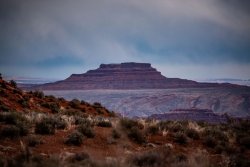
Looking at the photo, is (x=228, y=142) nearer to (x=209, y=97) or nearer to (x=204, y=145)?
(x=204, y=145)

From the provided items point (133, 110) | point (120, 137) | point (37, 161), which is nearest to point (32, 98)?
point (120, 137)

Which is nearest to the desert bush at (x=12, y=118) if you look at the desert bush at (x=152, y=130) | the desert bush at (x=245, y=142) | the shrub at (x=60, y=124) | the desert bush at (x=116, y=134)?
the shrub at (x=60, y=124)

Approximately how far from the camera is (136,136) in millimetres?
17203

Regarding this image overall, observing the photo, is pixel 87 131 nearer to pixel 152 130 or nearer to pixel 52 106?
pixel 152 130

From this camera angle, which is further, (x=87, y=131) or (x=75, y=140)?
(x=87, y=131)

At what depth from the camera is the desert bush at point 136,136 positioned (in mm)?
16938

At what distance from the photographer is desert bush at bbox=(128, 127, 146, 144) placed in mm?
16938

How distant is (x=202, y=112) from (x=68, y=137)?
10497 centimetres

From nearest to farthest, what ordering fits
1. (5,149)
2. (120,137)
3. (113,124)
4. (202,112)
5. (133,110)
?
(5,149)
(120,137)
(113,124)
(202,112)
(133,110)

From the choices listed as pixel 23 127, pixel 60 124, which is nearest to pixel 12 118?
pixel 23 127

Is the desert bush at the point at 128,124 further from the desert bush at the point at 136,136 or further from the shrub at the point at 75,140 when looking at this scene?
the shrub at the point at 75,140

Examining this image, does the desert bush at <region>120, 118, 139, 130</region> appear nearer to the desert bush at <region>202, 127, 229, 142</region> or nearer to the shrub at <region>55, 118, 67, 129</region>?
the shrub at <region>55, 118, 67, 129</region>

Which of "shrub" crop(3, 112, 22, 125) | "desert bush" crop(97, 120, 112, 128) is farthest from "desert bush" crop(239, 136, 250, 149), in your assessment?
"shrub" crop(3, 112, 22, 125)

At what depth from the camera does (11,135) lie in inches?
601
